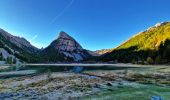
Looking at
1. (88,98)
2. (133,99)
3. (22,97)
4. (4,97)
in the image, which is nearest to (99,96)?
(88,98)

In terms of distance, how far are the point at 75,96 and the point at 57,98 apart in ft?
8.82

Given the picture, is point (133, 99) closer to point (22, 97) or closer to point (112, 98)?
point (112, 98)

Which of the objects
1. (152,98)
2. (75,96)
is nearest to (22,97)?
(75,96)

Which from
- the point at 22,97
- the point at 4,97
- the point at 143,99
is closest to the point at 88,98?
the point at 143,99

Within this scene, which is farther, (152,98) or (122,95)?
(122,95)

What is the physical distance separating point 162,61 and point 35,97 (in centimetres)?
18151

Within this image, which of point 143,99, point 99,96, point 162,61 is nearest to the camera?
point 143,99

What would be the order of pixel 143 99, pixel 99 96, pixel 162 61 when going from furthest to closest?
pixel 162 61
pixel 99 96
pixel 143 99

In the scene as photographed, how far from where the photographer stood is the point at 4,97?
3291 cm

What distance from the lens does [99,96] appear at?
31938 millimetres

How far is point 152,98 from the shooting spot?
30.1 metres

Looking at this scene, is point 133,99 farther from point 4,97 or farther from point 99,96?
point 4,97

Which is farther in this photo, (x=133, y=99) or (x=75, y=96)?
(x=75, y=96)

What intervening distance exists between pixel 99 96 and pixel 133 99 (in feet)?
15.9
